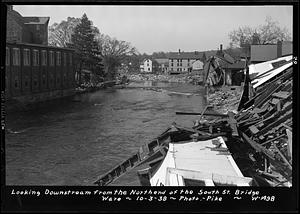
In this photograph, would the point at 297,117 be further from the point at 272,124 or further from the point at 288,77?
the point at 288,77

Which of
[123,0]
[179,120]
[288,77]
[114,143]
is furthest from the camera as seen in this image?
[179,120]

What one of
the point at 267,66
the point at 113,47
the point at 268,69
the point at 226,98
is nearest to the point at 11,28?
the point at 113,47

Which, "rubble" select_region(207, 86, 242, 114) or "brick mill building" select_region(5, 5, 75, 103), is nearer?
"brick mill building" select_region(5, 5, 75, 103)

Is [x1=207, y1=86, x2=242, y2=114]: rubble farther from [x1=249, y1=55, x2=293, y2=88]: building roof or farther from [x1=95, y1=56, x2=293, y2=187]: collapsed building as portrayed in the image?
[x1=95, y1=56, x2=293, y2=187]: collapsed building

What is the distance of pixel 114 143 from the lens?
11453 mm

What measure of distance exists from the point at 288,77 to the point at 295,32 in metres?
3.53

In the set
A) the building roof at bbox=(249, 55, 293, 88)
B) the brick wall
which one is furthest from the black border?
the building roof at bbox=(249, 55, 293, 88)

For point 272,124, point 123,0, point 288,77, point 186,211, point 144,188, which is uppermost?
point 123,0

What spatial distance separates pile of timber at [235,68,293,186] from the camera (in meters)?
5.07

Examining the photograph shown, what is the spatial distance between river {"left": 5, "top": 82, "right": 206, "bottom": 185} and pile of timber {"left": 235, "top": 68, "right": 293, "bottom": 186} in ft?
12.1

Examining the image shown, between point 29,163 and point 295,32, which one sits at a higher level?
point 295,32

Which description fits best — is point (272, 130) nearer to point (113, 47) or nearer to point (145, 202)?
point (113, 47)

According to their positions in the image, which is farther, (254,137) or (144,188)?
(254,137)

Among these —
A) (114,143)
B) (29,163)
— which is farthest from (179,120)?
(29,163)
